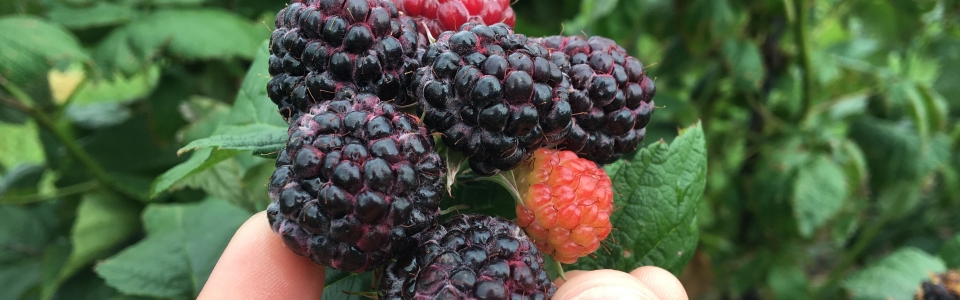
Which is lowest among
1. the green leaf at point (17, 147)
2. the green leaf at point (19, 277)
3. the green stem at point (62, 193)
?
the green leaf at point (17, 147)

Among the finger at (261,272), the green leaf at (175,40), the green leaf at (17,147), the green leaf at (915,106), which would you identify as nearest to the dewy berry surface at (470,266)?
the finger at (261,272)

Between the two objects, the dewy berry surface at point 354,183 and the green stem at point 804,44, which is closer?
the dewy berry surface at point 354,183

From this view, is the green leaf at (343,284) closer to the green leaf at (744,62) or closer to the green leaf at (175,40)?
the green leaf at (175,40)

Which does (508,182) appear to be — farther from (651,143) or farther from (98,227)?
(98,227)

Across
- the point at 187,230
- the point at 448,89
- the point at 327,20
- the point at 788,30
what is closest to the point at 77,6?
the point at 187,230

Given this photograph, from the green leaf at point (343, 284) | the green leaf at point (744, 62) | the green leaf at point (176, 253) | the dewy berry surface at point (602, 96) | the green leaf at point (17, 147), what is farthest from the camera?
the green leaf at point (17, 147)

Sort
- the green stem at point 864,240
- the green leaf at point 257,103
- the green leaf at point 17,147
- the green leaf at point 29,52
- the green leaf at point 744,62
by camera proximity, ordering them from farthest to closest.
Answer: the green leaf at point 17,147
the green stem at point 864,240
the green leaf at point 744,62
the green leaf at point 29,52
the green leaf at point 257,103
